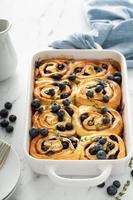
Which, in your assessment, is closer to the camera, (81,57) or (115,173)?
(115,173)

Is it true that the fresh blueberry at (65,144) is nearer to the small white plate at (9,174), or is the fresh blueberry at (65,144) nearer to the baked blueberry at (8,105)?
the small white plate at (9,174)

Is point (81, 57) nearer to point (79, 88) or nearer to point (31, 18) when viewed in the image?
point (79, 88)

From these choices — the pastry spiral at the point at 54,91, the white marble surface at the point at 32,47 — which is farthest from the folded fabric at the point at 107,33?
the pastry spiral at the point at 54,91

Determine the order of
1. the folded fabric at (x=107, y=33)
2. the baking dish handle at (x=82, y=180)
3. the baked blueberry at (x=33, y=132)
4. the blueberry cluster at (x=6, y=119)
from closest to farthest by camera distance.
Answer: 1. the baking dish handle at (x=82, y=180)
2. the baked blueberry at (x=33, y=132)
3. the blueberry cluster at (x=6, y=119)
4. the folded fabric at (x=107, y=33)

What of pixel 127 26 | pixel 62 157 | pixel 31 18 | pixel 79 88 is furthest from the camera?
pixel 31 18

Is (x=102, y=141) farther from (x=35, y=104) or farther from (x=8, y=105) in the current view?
(x=8, y=105)

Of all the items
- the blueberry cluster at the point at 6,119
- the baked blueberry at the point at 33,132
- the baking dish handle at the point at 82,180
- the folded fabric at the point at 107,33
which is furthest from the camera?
the folded fabric at the point at 107,33

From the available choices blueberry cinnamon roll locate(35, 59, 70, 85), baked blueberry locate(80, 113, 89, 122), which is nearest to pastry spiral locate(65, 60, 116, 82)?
blueberry cinnamon roll locate(35, 59, 70, 85)

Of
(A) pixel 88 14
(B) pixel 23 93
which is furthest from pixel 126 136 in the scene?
(A) pixel 88 14
